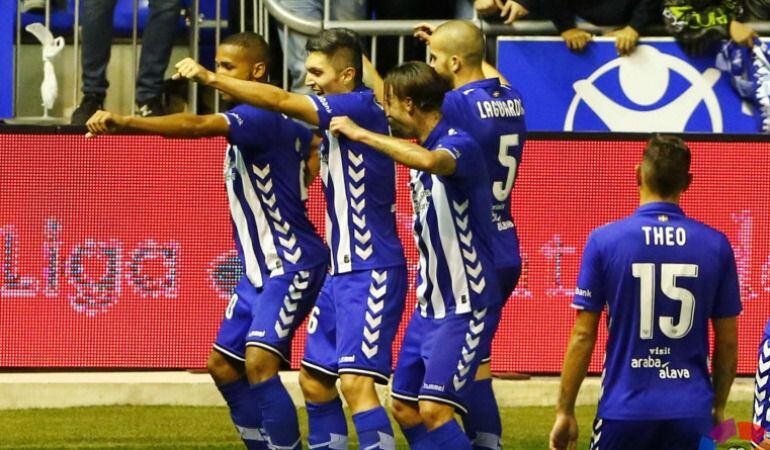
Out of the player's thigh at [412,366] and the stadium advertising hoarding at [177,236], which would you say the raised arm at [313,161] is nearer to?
the player's thigh at [412,366]

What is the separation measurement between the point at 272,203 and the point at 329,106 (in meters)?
0.94

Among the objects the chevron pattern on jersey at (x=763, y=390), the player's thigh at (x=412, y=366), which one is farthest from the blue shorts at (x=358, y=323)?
the chevron pattern on jersey at (x=763, y=390)

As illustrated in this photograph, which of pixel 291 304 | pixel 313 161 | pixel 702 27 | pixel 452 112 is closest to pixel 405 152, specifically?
pixel 452 112

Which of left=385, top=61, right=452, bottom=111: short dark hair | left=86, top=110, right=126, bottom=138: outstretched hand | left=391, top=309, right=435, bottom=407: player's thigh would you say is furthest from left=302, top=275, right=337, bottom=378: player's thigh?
left=86, top=110, right=126, bottom=138: outstretched hand

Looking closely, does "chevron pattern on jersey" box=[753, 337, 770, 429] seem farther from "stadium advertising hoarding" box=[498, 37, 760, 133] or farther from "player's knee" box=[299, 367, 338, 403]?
"stadium advertising hoarding" box=[498, 37, 760, 133]

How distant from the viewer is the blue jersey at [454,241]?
841 cm

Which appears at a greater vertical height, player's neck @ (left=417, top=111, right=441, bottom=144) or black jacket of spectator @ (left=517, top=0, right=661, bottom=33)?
black jacket of spectator @ (left=517, top=0, right=661, bottom=33)

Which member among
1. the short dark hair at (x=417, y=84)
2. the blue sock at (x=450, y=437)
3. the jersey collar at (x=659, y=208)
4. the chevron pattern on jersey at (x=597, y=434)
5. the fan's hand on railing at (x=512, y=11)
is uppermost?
the fan's hand on railing at (x=512, y=11)

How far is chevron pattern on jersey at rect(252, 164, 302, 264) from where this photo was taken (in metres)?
9.74

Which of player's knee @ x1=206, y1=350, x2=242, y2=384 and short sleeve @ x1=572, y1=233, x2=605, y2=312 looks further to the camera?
player's knee @ x1=206, y1=350, x2=242, y2=384

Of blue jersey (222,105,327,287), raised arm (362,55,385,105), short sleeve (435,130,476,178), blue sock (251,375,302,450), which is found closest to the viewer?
short sleeve (435,130,476,178)

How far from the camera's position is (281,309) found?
383 inches

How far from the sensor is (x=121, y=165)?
1308cm

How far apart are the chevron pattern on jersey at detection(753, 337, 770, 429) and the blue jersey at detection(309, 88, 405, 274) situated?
6.14 ft
